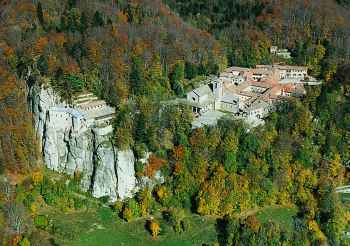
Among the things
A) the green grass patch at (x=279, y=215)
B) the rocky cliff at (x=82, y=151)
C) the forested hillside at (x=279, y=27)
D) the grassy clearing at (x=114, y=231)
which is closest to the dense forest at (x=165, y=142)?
the grassy clearing at (x=114, y=231)

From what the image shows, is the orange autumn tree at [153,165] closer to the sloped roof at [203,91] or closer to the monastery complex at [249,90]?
the monastery complex at [249,90]

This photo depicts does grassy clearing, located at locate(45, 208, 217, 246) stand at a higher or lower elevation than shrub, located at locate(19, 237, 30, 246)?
lower

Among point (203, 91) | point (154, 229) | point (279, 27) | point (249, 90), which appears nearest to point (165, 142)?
point (203, 91)

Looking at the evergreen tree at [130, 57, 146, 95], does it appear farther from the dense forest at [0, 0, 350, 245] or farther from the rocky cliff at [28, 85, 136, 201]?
the rocky cliff at [28, 85, 136, 201]

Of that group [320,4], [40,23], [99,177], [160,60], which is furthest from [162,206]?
[320,4]

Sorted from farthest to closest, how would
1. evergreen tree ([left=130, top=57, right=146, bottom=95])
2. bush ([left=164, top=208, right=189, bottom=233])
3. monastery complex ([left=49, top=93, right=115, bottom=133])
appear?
evergreen tree ([left=130, top=57, right=146, bottom=95])
monastery complex ([left=49, top=93, right=115, bottom=133])
bush ([left=164, top=208, right=189, bottom=233])

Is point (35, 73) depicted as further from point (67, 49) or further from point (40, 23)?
Result: point (40, 23)

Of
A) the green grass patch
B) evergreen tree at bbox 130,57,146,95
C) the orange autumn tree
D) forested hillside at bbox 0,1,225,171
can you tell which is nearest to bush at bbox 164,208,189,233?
the orange autumn tree
